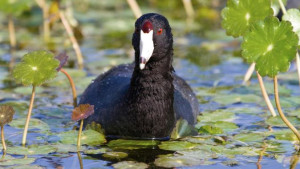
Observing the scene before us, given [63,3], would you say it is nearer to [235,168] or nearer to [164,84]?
[164,84]

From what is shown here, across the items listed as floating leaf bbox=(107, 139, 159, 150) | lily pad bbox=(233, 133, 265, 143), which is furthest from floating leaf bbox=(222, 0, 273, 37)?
floating leaf bbox=(107, 139, 159, 150)

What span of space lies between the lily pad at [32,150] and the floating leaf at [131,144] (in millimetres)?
446

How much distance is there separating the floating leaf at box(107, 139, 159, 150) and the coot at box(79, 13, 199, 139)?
0.24 feet

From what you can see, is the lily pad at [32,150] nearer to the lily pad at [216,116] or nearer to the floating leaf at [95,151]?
the floating leaf at [95,151]

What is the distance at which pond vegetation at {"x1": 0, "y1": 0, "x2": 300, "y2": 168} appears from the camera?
176 inches

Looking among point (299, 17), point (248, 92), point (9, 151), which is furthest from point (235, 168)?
point (248, 92)

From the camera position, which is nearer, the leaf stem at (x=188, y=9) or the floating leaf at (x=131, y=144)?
the floating leaf at (x=131, y=144)

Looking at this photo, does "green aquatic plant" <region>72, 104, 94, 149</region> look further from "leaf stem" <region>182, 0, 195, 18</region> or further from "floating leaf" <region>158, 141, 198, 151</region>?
"leaf stem" <region>182, 0, 195, 18</region>

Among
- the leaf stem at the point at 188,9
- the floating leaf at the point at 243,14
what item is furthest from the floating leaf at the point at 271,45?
the leaf stem at the point at 188,9

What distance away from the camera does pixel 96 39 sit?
30.0ft

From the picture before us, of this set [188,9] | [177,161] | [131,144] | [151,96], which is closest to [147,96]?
[151,96]

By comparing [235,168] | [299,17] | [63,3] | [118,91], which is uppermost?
[63,3]

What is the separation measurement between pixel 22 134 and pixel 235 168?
5.71ft

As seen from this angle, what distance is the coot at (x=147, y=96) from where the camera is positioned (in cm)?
476
